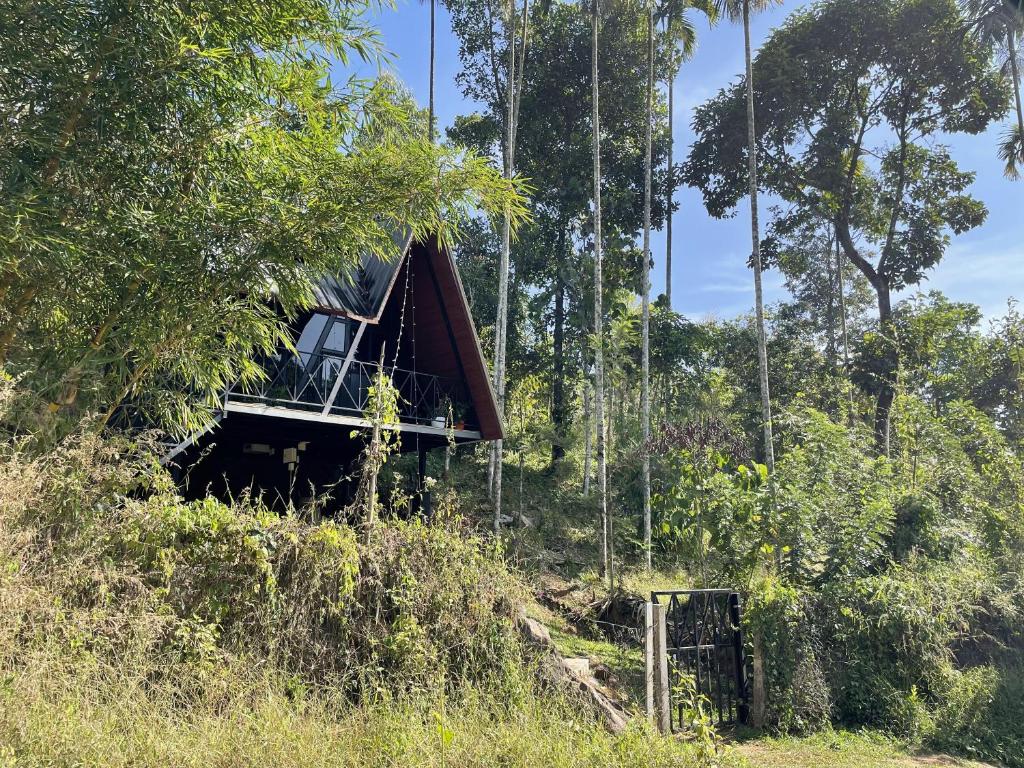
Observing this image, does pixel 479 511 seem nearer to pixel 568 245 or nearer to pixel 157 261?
pixel 568 245

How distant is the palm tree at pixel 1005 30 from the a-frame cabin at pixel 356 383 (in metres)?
17.5

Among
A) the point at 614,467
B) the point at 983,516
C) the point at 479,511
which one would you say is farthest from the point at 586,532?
the point at 983,516

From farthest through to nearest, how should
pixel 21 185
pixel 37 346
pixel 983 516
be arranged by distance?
pixel 983 516 < pixel 37 346 < pixel 21 185

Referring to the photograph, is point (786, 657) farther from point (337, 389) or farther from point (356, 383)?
point (356, 383)

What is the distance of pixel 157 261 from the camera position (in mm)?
4344

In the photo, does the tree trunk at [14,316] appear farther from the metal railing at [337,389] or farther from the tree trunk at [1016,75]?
the tree trunk at [1016,75]

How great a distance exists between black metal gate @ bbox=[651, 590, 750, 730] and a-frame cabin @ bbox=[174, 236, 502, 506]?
4.25m

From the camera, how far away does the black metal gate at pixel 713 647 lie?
24.7ft

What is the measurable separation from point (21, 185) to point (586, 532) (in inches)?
588

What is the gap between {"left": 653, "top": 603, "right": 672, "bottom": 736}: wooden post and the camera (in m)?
5.83

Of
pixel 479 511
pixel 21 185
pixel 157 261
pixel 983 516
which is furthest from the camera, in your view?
pixel 479 511

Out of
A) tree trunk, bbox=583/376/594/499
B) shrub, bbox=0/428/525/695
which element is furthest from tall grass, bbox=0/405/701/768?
tree trunk, bbox=583/376/594/499

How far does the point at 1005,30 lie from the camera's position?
1789 cm

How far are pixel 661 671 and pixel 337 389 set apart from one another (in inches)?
241
